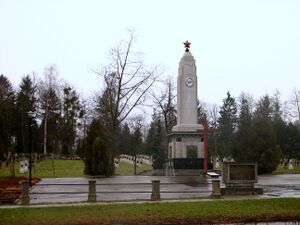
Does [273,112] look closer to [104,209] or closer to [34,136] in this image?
[34,136]

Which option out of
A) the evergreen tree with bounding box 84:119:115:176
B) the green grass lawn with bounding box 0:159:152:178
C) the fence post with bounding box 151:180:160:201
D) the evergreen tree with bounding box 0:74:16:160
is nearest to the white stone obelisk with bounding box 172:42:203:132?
the green grass lawn with bounding box 0:159:152:178

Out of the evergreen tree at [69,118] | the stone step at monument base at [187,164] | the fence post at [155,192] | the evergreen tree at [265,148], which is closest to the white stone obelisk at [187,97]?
A: the stone step at monument base at [187,164]

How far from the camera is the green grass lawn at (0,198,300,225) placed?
43.5ft

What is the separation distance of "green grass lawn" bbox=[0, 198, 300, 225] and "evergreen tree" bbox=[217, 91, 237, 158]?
54.0m

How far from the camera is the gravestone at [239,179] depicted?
20969mm

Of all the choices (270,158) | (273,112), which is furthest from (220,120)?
(270,158)

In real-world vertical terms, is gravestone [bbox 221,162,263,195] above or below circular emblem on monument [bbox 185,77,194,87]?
below

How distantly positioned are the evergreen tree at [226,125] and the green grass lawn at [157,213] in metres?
54.0

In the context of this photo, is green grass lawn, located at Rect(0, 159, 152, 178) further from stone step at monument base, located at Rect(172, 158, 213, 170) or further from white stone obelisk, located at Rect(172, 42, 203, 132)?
white stone obelisk, located at Rect(172, 42, 203, 132)

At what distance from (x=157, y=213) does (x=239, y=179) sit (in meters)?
8.00

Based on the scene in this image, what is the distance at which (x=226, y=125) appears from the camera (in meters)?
75.9

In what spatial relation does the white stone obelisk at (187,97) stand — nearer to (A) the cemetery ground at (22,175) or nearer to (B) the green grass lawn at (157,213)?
(A) the cemetery ground at (22,175)

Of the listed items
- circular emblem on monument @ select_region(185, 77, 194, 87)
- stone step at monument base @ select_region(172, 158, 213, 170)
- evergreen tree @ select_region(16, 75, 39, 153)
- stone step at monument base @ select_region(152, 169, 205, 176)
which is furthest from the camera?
evergreen tree @ select_region(16, 75, 39, 153)

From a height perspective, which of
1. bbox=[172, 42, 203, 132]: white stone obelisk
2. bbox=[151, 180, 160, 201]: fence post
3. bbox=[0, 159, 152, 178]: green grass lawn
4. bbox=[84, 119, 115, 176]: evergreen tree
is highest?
bbox=[172, 42, 203, 132]: white stone obelisk
